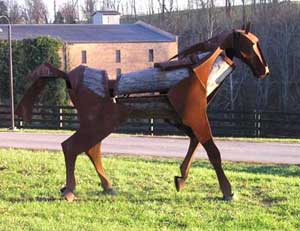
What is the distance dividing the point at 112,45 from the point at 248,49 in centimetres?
4065

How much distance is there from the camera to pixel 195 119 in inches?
276

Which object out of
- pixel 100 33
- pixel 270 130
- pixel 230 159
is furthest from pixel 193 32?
pixel 230 159

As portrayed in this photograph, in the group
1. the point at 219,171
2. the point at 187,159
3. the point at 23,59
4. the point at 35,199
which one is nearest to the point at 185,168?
the point at 187,159

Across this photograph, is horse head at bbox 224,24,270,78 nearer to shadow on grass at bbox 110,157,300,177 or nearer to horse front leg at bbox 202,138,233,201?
horse front leg at bbox 202,138,233,201

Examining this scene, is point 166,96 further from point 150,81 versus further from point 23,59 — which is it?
point 23,59

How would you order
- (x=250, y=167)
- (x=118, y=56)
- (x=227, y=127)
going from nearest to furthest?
(x=250, y=167) → (x=227, y=127) → (x=118, y=56)

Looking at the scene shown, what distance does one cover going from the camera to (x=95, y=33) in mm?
49156

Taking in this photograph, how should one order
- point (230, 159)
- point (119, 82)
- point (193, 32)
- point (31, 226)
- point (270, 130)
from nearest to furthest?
point (31, 226) < point (119, 82) < point (230, 159) < point (270, 130) < point (193, 32)

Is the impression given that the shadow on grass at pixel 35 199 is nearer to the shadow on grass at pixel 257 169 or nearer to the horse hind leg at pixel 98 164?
the horse hind leg at pixel 98 164

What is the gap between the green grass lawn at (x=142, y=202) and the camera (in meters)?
5.88

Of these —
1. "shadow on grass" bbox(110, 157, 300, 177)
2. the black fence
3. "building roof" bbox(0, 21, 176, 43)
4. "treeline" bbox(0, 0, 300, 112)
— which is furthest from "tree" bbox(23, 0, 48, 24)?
"shadow on grass" bbox(110, 157, 300, 177)

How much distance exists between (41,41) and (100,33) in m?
11.2

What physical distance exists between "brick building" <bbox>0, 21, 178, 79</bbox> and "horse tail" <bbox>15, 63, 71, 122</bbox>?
38468mm

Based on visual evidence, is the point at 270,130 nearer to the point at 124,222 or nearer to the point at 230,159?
the point at 230,159
